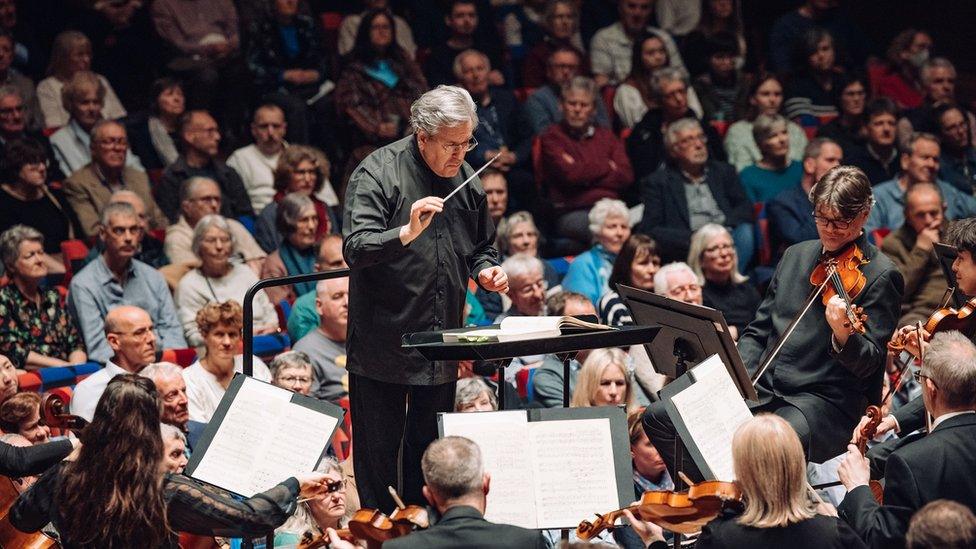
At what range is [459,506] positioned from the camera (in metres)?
3.20

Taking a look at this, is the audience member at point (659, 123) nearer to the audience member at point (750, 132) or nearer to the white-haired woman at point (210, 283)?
the audience member at point (750, 132)

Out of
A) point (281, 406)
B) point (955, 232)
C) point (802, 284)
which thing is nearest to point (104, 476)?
point (281, 406)

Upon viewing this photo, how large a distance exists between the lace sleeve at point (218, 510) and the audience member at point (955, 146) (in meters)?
6.12

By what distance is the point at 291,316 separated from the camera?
6.26m

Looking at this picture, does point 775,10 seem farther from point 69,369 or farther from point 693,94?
point 69,369

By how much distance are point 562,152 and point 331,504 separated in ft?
11.8

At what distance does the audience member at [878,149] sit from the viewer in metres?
8.23

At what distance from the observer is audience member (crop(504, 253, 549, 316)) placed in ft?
20.6

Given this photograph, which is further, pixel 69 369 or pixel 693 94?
pixel 693 94

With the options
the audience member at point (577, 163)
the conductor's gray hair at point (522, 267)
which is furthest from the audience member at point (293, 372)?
the audience member at point (577, 163)

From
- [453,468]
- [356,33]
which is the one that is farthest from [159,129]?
[453,468]

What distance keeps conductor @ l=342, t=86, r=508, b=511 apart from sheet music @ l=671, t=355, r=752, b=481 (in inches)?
24.8

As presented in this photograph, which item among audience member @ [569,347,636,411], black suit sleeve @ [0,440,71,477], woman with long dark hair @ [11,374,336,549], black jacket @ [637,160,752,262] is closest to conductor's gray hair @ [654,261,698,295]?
audience member @ [569,347,636,411]

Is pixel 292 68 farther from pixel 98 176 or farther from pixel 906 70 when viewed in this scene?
pixel 906 70
